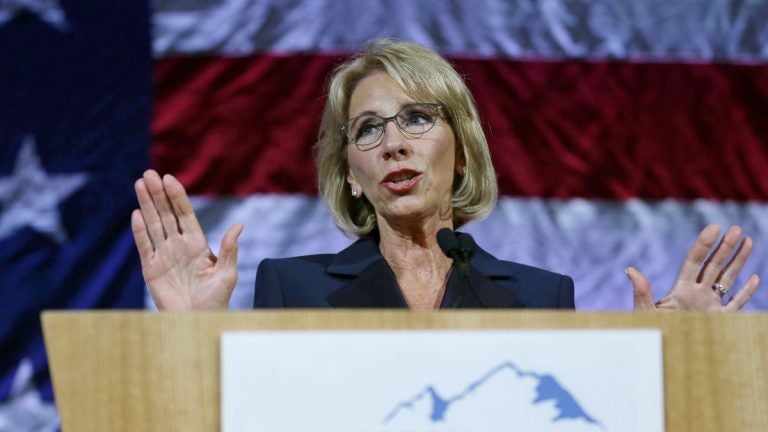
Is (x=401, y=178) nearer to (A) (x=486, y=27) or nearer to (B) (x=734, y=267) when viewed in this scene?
(B) (x=734, y=267)

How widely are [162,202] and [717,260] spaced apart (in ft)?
3.12

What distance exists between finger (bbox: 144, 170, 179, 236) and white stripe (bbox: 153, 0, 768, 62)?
115 centimetres

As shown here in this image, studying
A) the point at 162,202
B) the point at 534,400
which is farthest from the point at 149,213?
the point at 534,400

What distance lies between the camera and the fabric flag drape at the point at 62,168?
2.58 meters

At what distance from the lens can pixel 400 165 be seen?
1.99 meters

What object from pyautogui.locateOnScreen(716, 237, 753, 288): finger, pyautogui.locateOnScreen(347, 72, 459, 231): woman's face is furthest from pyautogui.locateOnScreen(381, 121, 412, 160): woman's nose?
pyautogui.locateOnScreen(716, 237, 753, 288): finger

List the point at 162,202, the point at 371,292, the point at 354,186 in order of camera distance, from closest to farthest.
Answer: the point at 162,202 < the point at 371,292 < the point at 354,186

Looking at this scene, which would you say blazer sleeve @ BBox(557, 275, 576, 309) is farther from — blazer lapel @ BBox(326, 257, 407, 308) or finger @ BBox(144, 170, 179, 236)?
finger @ BBox(144, 170, 179, 236)

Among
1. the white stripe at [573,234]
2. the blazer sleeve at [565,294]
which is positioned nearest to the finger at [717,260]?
the blazer sleeve at [565,294]

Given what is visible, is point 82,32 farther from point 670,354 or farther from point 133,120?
point 670,354

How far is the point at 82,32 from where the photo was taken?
2705 millimetres

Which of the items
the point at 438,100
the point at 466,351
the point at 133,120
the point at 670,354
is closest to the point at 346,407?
the point at 466,351

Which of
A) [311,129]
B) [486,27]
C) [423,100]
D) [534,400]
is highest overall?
[486,27]

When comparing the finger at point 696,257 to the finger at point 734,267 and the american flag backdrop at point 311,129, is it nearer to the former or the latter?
the finger at point 734,267
